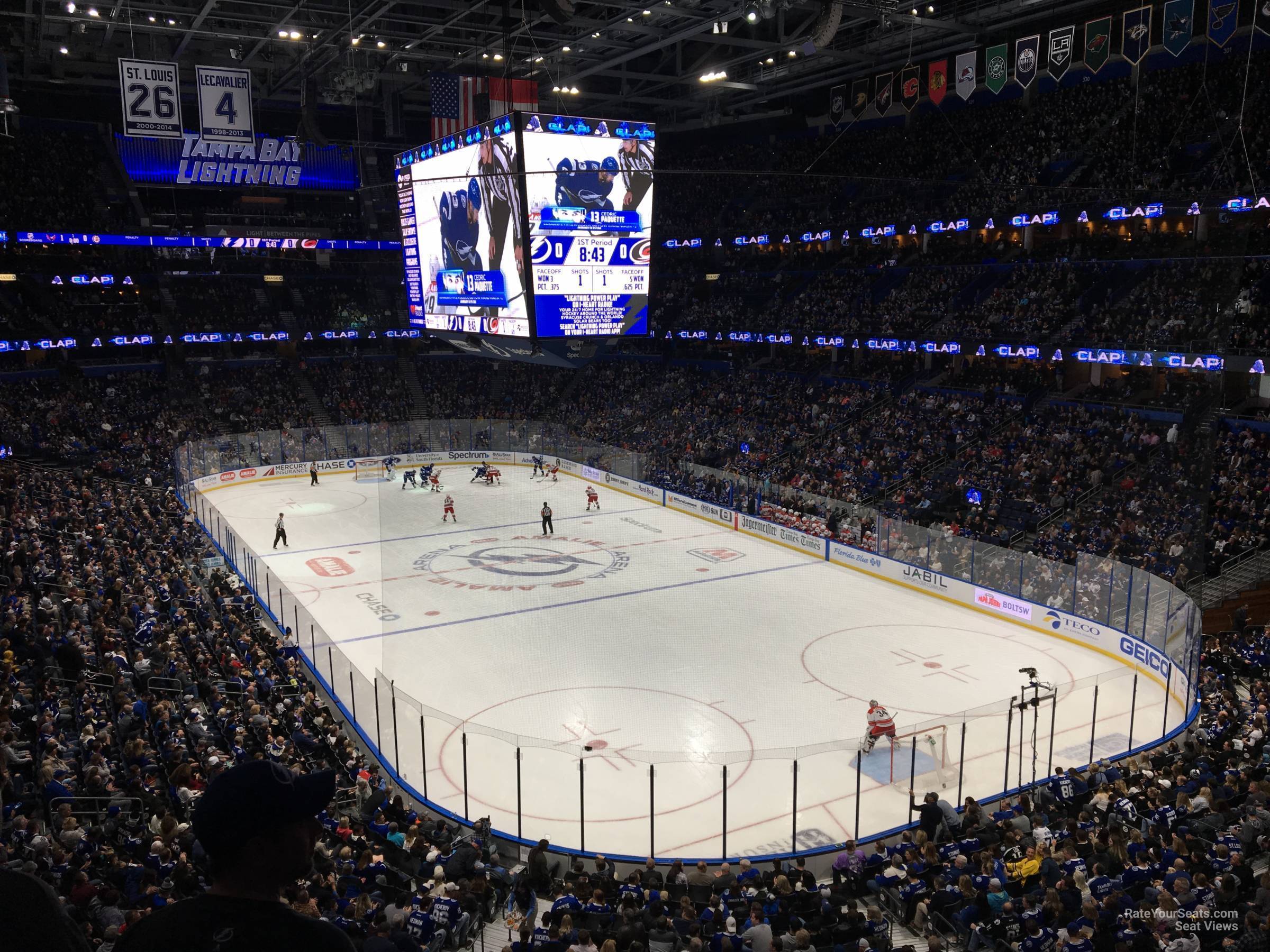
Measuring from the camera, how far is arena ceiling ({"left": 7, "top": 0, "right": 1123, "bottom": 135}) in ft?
106

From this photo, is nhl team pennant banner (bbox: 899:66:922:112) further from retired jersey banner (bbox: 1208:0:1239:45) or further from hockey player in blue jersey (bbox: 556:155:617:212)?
hockey player in blue jersey (bbox: 556:155:617:212)

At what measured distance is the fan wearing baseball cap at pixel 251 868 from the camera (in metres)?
1.80

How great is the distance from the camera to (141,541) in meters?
24.7

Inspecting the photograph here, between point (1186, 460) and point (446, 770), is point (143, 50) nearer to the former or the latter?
point (446, 770)

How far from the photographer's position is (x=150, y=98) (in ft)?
76.3

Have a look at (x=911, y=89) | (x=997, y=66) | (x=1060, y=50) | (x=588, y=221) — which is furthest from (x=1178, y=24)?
(x=588, y=221)

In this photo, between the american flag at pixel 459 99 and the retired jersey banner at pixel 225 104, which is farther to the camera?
the american flag at pixel 459 99

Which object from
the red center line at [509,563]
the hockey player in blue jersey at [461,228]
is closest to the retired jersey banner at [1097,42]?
the hockey player in blue jersey at [461,228]

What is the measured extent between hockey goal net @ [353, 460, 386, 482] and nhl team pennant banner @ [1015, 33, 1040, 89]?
2972 cm

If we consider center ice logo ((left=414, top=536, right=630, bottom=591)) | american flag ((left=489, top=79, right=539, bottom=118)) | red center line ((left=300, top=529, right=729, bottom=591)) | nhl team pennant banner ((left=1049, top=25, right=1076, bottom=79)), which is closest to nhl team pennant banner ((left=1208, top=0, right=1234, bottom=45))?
nhl team pennant banner ((left=1049, top=25, right=1076, bottom=79))

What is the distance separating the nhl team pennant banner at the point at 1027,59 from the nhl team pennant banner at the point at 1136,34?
7.23ft

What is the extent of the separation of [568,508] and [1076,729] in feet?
76.9

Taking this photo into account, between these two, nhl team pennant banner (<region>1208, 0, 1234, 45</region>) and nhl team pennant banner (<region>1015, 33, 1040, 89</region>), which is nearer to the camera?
nhl team pennant banner (<region>1208, 0, 1234, 45</region>)

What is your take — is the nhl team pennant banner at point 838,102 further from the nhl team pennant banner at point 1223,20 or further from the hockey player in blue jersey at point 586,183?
the hockey player in blue jersey at point 586,183
